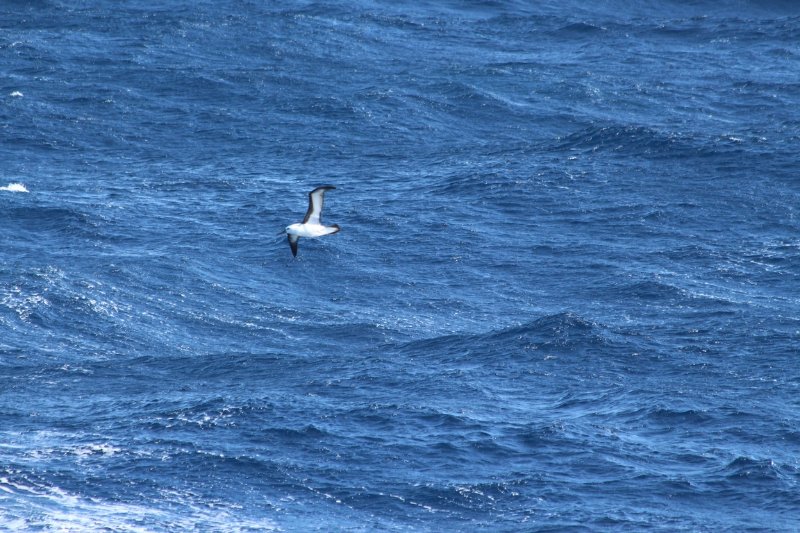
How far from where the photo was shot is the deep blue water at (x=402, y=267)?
141ft

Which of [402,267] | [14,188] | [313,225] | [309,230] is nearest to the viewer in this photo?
[313,225]

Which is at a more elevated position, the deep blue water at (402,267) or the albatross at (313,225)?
the albatross at (313,225)

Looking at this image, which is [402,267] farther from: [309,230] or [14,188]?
[14,188]

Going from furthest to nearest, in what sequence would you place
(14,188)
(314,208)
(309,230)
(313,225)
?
(14,188) < (309,230) < (313,225) < (314,208)

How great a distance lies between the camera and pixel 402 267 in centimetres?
6316

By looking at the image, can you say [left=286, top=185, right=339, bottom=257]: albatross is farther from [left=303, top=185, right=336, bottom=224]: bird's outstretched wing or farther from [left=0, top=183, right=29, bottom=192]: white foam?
[left=0, top=183, right=29, bottom=192]: white foam

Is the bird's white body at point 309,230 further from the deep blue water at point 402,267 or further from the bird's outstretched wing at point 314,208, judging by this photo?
the deep blue water at point 402,267

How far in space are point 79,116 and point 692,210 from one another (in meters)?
33.5

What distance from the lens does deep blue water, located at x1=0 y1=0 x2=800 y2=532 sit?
42.8 metres

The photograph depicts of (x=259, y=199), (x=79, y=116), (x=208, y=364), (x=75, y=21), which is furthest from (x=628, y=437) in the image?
(x=75, y=21)

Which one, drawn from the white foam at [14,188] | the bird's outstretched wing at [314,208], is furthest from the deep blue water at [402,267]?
the bird's outstretched wing at [314,208]

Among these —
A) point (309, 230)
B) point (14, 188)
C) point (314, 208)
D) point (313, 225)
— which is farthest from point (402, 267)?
point (314, 208)

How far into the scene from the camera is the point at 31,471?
139ft

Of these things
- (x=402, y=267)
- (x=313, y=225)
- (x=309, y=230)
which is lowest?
(x=402, y=267)
